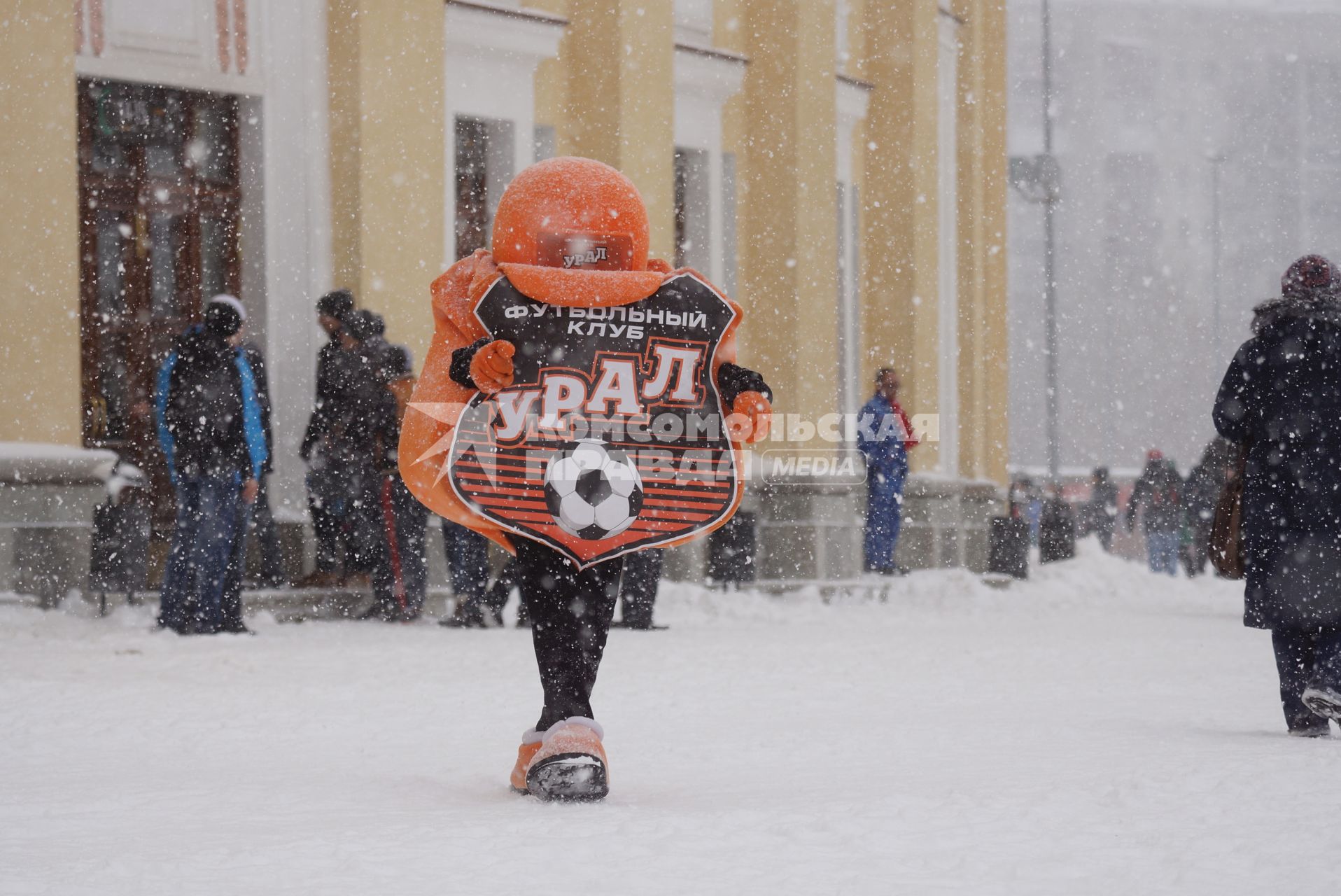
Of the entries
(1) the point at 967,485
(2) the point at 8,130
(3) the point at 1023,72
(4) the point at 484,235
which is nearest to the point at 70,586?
(2) the point at 8,130

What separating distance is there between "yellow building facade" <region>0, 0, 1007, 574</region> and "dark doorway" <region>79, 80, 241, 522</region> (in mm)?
24

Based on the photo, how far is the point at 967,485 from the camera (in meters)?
20.0

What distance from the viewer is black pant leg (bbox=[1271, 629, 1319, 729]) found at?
577cm

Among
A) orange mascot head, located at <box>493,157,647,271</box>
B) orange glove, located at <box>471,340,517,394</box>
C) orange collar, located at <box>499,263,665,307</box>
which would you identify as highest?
orange mascot head, located at <box>493,157,647,271</box>

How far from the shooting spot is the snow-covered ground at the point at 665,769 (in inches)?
129

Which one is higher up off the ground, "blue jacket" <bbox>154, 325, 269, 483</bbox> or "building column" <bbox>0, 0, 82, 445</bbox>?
"building column" <bbox>0, 0, 82, 445</bbox>

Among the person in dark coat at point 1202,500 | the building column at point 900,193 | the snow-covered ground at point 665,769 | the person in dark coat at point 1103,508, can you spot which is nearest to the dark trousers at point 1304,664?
the snow-covered ground at point 665,769

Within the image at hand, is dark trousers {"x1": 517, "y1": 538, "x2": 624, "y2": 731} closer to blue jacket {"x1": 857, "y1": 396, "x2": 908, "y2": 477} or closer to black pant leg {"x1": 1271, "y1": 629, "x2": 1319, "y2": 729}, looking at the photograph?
black pant leg {"x1": 1271, "y1": 629, "x2": 1319, "y2": 729}

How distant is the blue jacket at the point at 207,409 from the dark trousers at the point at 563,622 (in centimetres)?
542

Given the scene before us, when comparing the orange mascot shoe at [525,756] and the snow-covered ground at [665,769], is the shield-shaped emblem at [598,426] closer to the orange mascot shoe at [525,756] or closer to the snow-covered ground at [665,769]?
the orange mascot shoe at [525,756]

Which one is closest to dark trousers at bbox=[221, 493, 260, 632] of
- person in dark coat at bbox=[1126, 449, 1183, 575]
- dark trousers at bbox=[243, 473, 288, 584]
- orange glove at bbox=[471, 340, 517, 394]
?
dark trousers at bbox=[243, 473, 288, 584]

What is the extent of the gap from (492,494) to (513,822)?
80 cm

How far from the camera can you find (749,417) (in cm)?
426

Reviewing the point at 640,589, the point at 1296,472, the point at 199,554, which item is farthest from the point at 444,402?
the point at 640,589
